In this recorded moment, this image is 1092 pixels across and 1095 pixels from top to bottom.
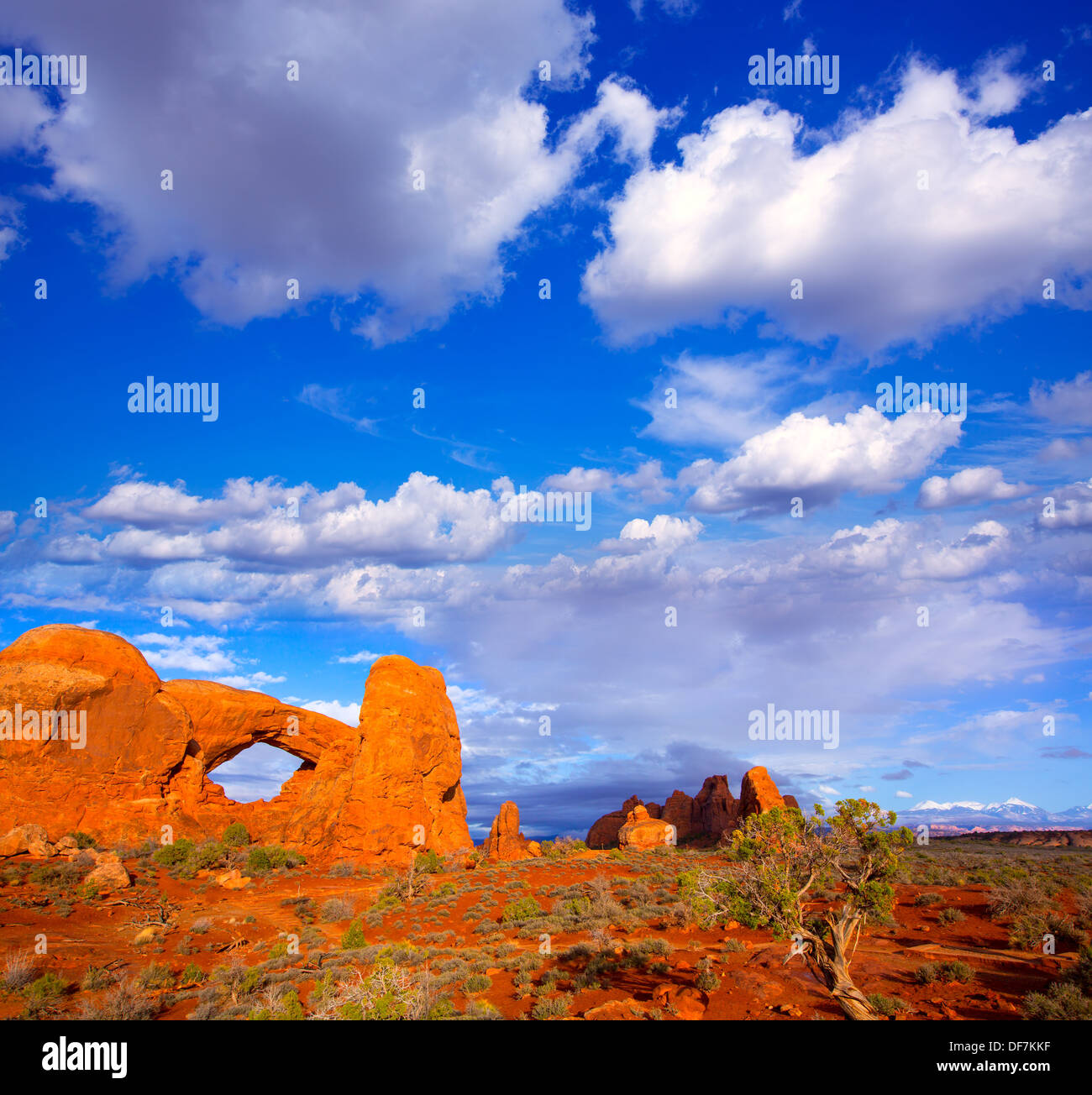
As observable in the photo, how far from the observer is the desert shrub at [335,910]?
2186 centimetres

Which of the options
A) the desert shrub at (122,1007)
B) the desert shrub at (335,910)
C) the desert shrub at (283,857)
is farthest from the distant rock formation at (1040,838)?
the desert shrub at (122,1007)

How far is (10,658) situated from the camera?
96.9 feet

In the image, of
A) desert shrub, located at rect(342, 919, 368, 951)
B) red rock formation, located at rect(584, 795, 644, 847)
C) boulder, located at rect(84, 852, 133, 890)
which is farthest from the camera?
red rock formation, located at rect(584, 795, 644, 847)

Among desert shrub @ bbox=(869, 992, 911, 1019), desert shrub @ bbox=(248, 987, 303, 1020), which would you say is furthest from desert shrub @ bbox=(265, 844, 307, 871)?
desert shrub @ bbox=(869, 992, 911, 1019)

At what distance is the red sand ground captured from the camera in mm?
11664

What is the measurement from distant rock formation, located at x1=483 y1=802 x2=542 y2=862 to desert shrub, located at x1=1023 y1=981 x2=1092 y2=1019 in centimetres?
3021

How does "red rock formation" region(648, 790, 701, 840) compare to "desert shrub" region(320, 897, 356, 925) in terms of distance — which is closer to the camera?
"desert shrub" region(320, 897, 356, 925)

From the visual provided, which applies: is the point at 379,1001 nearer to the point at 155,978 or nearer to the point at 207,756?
the point at 155,978

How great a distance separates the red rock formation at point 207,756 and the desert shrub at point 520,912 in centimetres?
1404

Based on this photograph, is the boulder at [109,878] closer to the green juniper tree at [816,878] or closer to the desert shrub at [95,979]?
the desert shrub at [95,979]

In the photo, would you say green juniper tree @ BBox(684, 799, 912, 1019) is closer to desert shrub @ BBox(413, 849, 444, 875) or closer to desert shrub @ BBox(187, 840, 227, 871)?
desert shrub @ BBox(413, 849, 444, 875)
